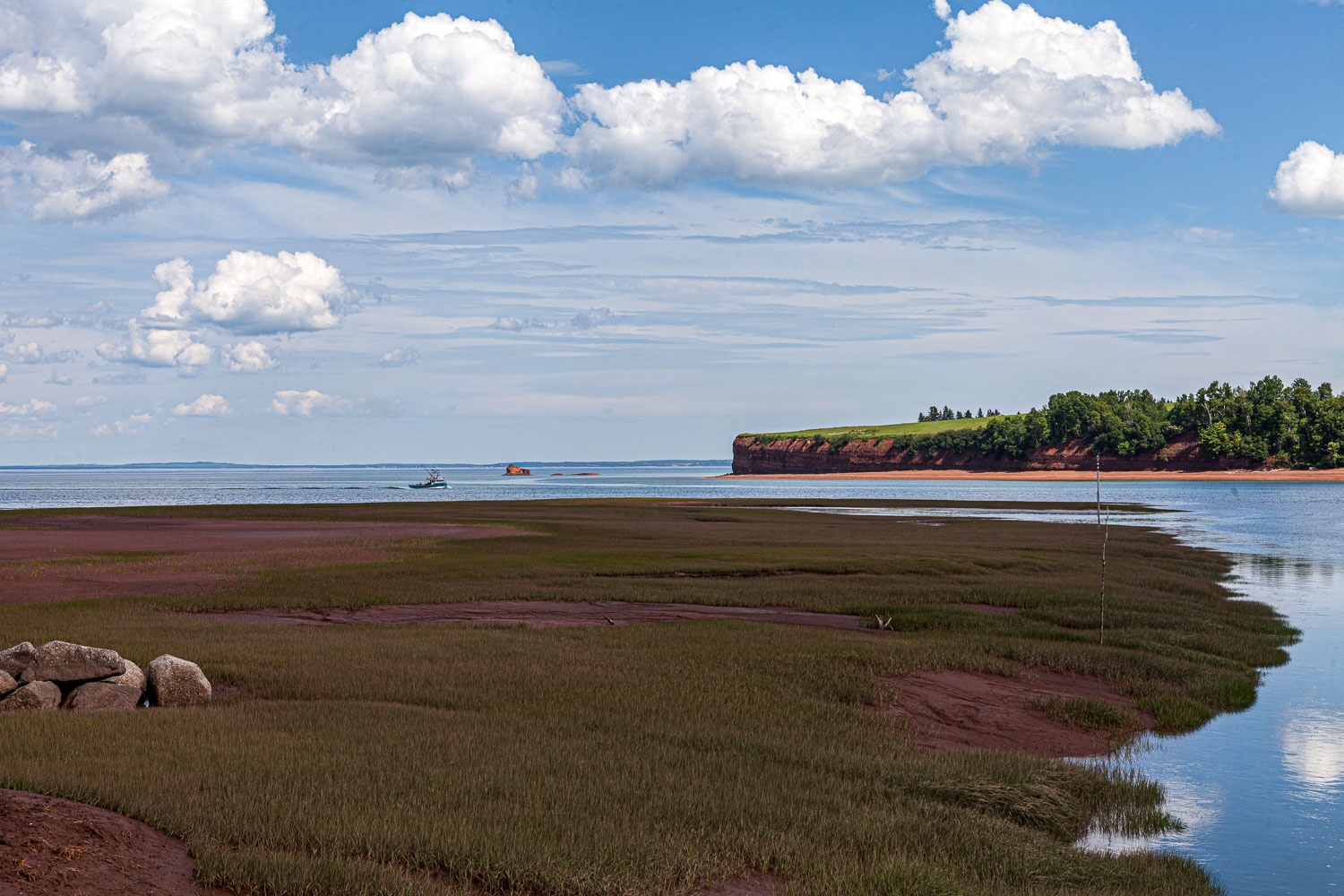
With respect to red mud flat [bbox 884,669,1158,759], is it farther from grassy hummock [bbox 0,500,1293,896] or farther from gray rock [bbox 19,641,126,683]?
gray rock [bbox 19,641,126,683]

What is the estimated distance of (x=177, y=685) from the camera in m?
16.6

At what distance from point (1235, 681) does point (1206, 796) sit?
325 inches

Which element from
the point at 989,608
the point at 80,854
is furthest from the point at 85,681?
the point at 989,608

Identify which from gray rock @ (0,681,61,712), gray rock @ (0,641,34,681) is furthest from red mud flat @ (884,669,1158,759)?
gray rock @ (0,641,34,681)

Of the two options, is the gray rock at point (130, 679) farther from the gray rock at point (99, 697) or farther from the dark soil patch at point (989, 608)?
the dark soil patch at point (989, 608)

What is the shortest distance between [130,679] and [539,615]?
44.0ft

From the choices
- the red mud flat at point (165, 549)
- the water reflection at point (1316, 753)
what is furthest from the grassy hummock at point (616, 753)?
the red mud flat at point (165, 549)

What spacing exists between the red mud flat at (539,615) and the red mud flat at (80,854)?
16.1 m

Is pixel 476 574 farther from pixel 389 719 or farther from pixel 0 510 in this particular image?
pixel 0 510

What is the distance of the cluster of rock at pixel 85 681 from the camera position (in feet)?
52.3

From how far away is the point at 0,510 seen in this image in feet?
300

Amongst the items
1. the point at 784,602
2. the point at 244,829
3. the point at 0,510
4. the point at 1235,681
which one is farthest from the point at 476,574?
the point at 0,510

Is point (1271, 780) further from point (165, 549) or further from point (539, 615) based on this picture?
point (165, 549)

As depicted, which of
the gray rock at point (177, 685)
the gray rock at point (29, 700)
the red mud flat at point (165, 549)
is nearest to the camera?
the gray rock at point (29, 700)
